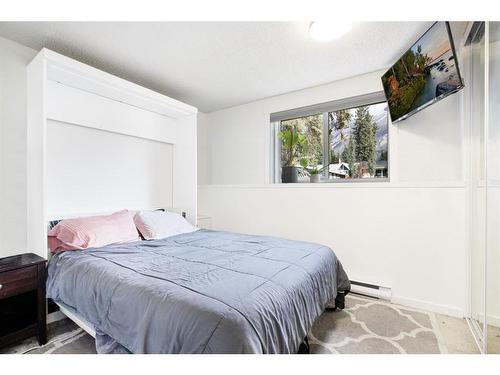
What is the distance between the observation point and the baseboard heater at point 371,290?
7.88ft

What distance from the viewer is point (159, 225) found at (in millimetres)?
2508

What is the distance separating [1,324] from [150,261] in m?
1.10

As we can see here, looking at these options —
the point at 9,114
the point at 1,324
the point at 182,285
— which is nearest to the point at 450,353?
the point at 182,285

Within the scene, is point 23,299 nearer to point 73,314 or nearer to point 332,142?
point 73,314

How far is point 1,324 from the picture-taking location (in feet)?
5.46

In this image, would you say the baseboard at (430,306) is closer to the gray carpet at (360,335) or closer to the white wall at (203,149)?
the gray carpet at (360,335)

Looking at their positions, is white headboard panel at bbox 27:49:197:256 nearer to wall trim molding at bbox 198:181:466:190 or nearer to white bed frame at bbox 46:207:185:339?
white bed frame at bbox 46:207:185:339

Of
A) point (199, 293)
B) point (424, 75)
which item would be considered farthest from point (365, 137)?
point (199, 293)

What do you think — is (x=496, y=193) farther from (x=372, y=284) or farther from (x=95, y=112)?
(x=95, y=112)

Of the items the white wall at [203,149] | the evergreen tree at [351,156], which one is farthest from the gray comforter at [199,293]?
the white wall at [203,149]

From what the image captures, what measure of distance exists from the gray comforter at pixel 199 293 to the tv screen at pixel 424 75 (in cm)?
157

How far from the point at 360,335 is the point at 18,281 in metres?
2.40

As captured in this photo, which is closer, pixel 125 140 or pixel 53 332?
pixel 53 332

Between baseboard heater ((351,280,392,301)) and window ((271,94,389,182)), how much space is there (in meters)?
1.17
